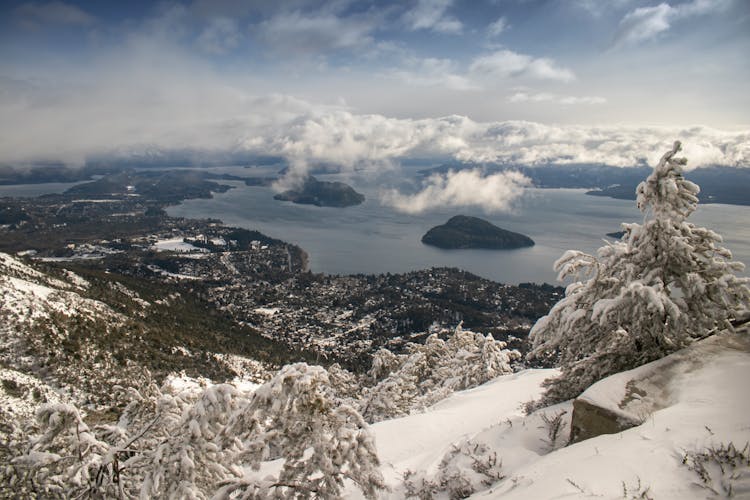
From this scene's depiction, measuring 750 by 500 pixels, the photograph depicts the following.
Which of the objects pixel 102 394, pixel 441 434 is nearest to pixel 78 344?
pixel 102 394

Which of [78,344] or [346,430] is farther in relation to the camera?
[78,344]

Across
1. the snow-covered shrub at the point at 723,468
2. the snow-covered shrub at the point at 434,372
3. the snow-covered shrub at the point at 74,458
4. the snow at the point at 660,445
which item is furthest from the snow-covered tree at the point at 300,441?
the snow-covered shrub at the point at 434,372

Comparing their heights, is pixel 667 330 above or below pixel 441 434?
above

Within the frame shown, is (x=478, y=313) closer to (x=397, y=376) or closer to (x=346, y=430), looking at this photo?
(x=397, y=376)

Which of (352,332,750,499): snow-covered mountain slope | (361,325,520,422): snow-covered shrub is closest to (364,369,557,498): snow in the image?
(352,332,750,499): snow-covered mountain slope

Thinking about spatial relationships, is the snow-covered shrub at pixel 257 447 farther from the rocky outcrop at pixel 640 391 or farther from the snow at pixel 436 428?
the rocky outcrop at pixel 640 391

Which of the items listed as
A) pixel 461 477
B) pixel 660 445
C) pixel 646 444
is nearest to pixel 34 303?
pixel 461 477
